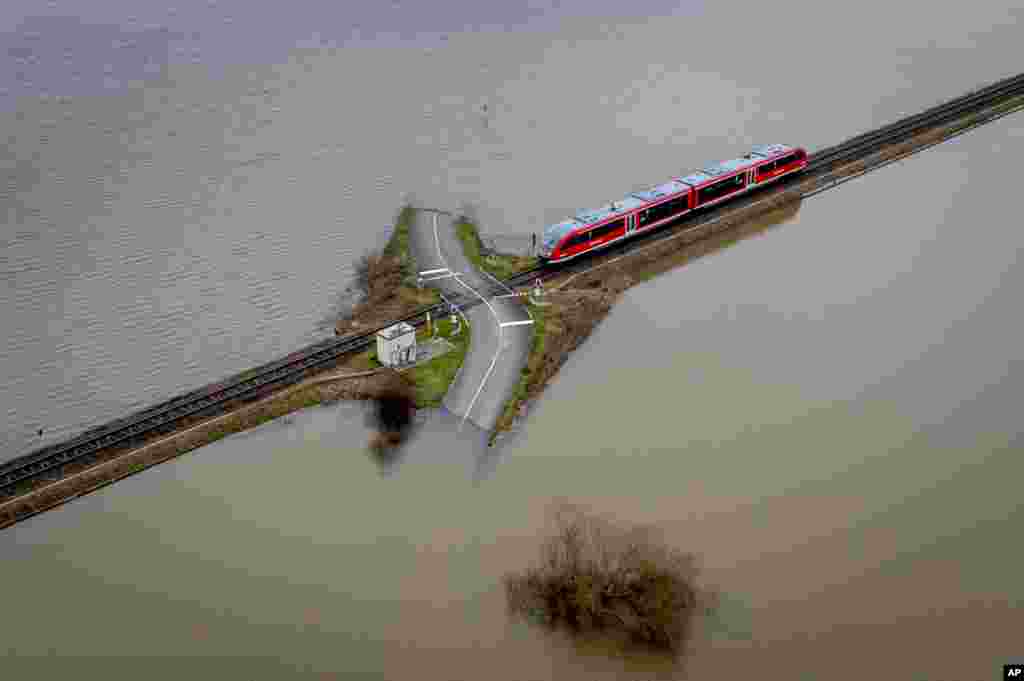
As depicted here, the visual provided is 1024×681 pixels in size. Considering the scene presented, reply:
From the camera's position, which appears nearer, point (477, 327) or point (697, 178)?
point (477, 327)

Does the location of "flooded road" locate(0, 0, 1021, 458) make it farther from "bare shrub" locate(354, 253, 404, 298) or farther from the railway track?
the railway track

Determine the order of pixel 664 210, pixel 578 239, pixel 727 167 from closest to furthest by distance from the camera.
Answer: pixel 578 239, pixel 664 210, pixel 727 167

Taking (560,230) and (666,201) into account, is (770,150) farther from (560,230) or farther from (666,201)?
(560,230)

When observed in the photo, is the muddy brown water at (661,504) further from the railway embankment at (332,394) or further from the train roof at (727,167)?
the train roof at (727,167)

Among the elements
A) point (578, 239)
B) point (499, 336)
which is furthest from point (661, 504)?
point (578, 239)

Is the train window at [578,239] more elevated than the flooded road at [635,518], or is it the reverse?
the train window at [578,239]

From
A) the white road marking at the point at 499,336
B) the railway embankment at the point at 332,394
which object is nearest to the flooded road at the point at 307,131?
the railway embankment at the point at 332,394

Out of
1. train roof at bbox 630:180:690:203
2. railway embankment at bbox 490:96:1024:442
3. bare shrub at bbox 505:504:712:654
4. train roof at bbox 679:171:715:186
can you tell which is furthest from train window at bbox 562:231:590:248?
bare shrub at bbox 505:504:712:654
